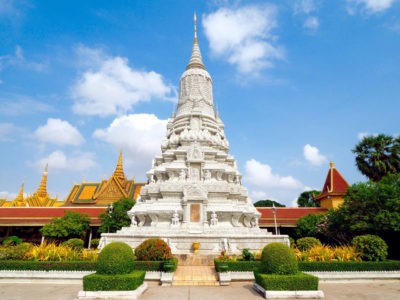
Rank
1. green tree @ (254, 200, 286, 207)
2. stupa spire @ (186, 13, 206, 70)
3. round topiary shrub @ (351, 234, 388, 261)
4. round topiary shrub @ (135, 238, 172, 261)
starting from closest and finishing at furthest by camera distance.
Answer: round topiary shrub @ (135, 238, 172, 261) → round topiary shrub @ (351, 234, 388, 261) → stupa spire @ (186, 13, 206, 70) → green tree @ (254, 200, 286, 207)

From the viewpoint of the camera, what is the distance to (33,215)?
109ft

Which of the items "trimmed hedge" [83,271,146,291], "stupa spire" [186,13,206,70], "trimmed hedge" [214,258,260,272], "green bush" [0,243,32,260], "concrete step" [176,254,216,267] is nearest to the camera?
"trimmed hedge" [83,271,146,291]

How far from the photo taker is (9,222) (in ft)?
103

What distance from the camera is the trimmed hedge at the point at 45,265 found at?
12906 mm

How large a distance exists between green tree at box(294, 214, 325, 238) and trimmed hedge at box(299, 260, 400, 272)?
46.3ft

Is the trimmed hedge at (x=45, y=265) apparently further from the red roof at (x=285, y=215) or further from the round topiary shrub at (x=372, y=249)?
the red roof at (x=285, y=215)

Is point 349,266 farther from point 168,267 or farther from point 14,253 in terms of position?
point 14,253

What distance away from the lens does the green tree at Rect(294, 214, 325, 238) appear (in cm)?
2783

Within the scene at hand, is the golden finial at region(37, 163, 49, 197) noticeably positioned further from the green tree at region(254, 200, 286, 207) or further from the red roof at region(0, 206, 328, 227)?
the green tree at region(254, 200, 286, 207)

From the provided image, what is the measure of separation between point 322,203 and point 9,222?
3946 centimetres

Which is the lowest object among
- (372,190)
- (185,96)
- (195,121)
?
(372,190)

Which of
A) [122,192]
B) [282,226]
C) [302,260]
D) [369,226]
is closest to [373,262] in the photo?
[302,260]

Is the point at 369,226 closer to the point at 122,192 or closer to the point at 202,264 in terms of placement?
the point at 202,264

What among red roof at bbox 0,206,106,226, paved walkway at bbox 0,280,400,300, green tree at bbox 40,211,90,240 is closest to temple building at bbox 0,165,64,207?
red roof at bbox 0,206,106,226
